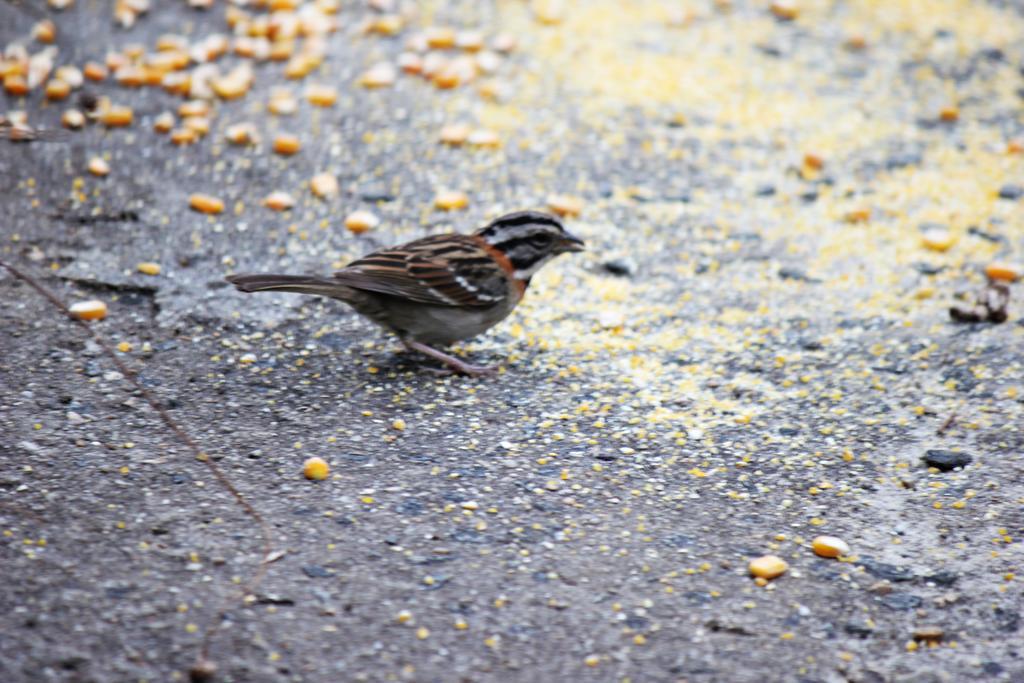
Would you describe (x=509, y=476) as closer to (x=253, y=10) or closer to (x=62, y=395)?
(x=62, y=395)

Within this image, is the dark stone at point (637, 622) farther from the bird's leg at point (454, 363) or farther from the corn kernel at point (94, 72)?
the corn kernel at point (94, 72)

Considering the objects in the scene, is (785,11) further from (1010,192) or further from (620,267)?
(620,267)

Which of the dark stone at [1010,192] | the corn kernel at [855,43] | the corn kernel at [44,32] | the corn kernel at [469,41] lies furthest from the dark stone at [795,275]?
the corn kernel at [44,32]

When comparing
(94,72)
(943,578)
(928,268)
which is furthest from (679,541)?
(94,72)

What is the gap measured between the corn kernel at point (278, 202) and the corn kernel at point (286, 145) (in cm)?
50

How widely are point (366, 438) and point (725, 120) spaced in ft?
13.2

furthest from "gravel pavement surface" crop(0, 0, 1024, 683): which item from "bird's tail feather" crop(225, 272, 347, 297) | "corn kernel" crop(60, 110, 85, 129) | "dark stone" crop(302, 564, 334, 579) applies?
"bird's tail feather" crop(225, 272, 347, 297)

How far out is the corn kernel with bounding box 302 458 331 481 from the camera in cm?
445

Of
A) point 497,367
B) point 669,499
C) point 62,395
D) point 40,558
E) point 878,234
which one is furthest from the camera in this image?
point 878,234

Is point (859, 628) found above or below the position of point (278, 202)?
below

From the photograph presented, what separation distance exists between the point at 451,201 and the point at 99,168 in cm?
194

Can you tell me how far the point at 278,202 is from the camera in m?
6.54

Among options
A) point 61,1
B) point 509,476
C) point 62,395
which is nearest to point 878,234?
point 509,476

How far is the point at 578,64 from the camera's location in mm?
8250
